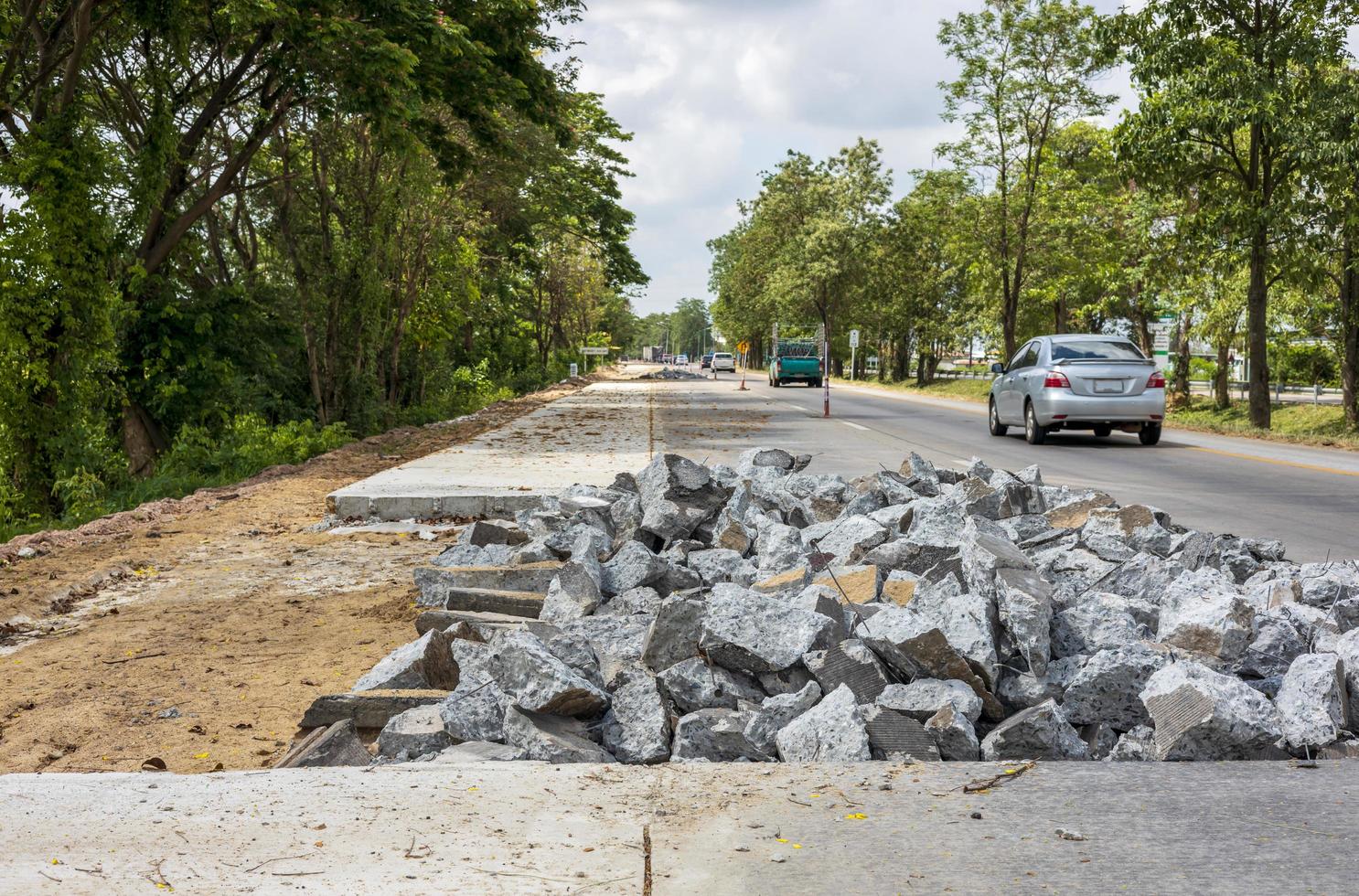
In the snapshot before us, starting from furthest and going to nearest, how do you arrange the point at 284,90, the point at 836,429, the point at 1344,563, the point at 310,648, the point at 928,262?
the point at 928,262 → the point at 836,429 → the point at 284,90 → the point at 1344,563 → the point at 310,648

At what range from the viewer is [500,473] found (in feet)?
39.3

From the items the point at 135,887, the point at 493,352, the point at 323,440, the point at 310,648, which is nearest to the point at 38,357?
the point at 323,440

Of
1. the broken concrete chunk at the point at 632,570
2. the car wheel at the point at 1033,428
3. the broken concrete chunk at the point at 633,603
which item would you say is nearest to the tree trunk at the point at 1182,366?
the car wheel at the point at 1033,428

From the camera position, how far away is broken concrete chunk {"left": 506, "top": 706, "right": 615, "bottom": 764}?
4008 mm

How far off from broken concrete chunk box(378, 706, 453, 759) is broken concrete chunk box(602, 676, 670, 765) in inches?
23.5

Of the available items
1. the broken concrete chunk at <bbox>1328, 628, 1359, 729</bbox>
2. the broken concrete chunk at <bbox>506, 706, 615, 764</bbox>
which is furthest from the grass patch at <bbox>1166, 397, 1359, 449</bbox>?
the broken concrete chunk at <bbox>506, 706, 615, 764</bbox>

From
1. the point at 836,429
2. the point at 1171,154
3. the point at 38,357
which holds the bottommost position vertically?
the point at 836,429

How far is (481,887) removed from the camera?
2.88 m

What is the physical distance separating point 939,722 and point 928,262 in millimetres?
63240

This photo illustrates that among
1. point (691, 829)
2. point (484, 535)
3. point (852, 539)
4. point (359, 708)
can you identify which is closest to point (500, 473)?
A: point (484, 535)

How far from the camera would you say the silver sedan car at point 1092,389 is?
18.5 m

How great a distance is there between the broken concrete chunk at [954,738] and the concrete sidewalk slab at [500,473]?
6031mm

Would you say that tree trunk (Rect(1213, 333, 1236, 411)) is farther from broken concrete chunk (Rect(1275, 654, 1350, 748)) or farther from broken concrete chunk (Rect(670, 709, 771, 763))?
broken concrete chunk (Rect(670, 709, 771, 763))

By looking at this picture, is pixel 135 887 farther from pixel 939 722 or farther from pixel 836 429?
pixel 836 429
